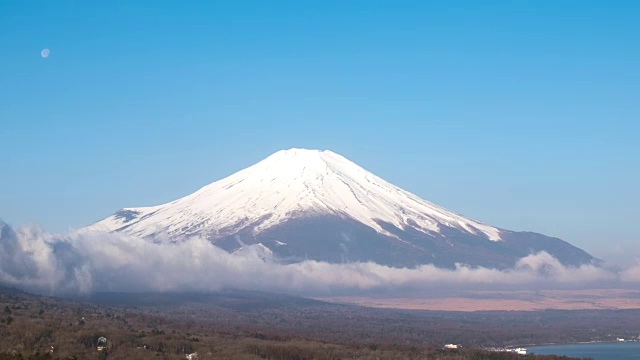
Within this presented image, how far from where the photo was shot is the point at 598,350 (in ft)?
568

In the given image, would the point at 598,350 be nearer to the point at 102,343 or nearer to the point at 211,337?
the point at 211,337

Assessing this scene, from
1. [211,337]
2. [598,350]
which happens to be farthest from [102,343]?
[598,350]

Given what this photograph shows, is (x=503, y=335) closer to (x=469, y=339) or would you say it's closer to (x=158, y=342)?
(x=469, y=339)

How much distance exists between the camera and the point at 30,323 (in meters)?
113

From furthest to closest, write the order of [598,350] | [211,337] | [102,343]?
[598,350]
[211,337]
[102,343]

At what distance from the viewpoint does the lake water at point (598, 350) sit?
6166 inches

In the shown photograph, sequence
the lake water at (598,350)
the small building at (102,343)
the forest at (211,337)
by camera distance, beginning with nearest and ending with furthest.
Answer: the forest at (211,337), the small building at (102,343), the lake water at (598,350)

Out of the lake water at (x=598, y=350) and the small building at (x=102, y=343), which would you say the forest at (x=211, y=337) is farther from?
the lake water at (x=598, y=350)

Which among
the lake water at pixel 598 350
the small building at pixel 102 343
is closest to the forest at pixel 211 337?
the small building at pixel 102 343

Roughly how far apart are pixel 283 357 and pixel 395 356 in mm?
14727

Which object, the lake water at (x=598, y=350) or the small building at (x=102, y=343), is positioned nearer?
the small building at (x=102, y=343)

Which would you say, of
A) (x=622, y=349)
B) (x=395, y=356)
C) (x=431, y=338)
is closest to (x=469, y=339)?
(x=431, y=338)

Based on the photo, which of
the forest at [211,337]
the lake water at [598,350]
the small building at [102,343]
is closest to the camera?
the forest at [211,337]

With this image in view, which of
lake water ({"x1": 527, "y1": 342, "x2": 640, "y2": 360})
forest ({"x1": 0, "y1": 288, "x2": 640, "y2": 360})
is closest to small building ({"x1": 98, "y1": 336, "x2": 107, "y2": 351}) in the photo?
forest ({"x1": 0, "y1": 288, "x2": 640, "y2": 360})
